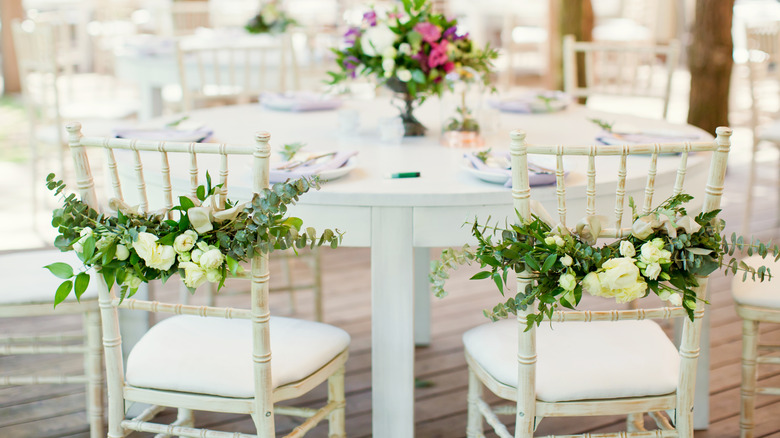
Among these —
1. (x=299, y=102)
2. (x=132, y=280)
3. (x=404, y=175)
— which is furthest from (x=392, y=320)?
(x=299, y=102)

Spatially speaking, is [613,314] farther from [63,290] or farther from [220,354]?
[63,290]

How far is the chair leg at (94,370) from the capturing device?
5.92ft

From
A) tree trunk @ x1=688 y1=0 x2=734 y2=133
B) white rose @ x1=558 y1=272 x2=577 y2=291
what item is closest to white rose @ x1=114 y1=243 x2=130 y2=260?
white rose @ x1=558 y1=272 x2=577 y2=291

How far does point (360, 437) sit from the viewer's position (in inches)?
83.4

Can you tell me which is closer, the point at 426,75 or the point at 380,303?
the point at 380,303

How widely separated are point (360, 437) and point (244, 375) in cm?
70

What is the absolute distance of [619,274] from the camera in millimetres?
1295

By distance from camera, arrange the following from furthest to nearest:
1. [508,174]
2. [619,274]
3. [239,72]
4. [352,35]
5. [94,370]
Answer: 1. [239,72]
2. [352,35]
3. [94,370]
4. [508,174]
5. [619,274]

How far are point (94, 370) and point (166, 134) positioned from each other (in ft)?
2.07

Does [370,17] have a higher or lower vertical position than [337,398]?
higher

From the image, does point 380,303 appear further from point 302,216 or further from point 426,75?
point 426,75

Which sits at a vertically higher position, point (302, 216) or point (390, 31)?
point (390, 31)

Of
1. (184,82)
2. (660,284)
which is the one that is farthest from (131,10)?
→ (660,284)

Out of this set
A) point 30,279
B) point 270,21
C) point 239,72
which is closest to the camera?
point 30,279
